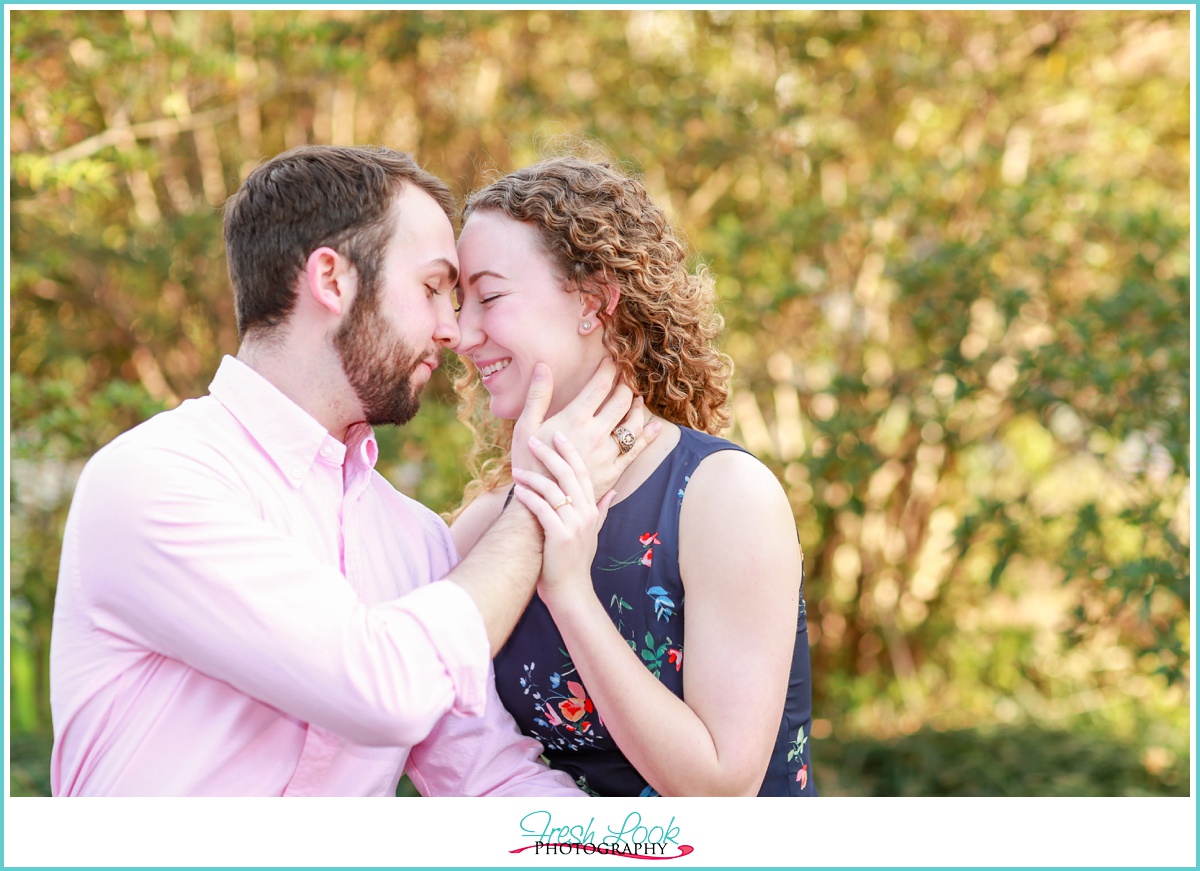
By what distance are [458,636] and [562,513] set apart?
1.25 ft

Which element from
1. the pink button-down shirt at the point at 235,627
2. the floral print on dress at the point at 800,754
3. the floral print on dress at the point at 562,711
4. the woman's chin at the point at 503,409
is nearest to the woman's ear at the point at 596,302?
the woman's chin at the point at 503,409

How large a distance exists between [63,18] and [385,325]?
9.85 feet

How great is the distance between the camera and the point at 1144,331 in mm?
4492

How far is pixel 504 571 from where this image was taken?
81.4 inches

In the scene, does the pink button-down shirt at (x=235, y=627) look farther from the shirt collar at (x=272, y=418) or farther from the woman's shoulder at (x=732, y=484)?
the woman's shoulder at (x=732, y=484)

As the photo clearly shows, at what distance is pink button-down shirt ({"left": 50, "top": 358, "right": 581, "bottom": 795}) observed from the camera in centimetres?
181

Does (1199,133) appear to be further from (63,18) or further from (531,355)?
(63,18)

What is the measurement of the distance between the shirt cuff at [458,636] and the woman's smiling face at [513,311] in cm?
70

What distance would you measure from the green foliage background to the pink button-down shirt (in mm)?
2484

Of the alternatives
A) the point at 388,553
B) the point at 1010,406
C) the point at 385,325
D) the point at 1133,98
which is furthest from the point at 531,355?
the point at 1133,98

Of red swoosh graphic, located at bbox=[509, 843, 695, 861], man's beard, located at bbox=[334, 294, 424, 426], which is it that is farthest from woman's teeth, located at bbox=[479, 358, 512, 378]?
red swoosh graphic, located at bbox=[509, 843, 695, 861]

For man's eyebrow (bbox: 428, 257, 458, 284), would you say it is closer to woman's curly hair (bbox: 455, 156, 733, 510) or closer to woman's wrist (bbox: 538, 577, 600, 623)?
woman's curly hair (bbox: 455, 156, 733, 510)

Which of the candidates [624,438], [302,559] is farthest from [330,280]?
[624,438]

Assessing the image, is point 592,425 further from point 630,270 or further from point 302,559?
point 302,559
